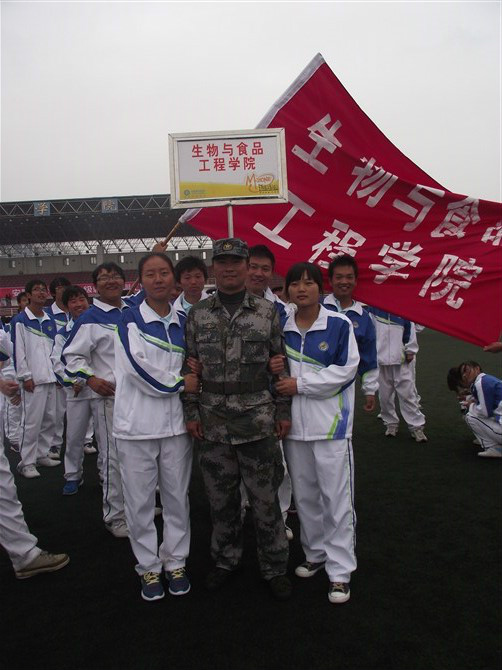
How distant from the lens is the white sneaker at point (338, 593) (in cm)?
259

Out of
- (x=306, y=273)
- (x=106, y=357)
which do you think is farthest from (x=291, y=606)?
(x=106, y=357)

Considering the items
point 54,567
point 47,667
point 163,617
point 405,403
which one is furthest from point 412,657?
point 405,403

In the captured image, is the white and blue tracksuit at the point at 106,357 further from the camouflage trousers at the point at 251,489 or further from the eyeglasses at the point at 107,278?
the camouflage trousers at the point at 251,489

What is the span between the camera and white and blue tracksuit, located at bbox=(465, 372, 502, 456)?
15.9 ft

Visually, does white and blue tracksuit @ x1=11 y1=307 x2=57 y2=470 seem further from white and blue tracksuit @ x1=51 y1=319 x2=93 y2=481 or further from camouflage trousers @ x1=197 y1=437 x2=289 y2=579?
camouflage trousers @ x1=197 y1=437 x2=289 y2=579

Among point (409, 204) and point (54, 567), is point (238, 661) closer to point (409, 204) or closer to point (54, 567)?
point (54, 567)

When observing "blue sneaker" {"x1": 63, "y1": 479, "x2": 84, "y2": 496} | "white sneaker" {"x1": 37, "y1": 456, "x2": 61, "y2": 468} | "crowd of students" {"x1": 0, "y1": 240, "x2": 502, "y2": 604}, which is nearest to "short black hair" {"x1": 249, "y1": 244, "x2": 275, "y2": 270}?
"crowd of students" {"x1": 0, "y1": 240, "x2": 502, "y2": 604}

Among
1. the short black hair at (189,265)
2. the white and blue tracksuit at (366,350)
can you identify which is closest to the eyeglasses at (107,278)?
the short black hair at (189,265)

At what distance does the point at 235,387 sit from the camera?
262 centimetres

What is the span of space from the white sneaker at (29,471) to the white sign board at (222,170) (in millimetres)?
3233

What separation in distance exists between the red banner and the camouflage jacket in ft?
3.58

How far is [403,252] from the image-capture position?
3637 millimetres

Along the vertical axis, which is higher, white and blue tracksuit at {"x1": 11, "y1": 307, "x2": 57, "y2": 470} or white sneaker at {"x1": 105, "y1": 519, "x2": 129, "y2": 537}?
white and blue tracksuit at {"x1": 11, "y1": 307, "x2": 57, "y2": 470}

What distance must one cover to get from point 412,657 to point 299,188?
3.02 metres
